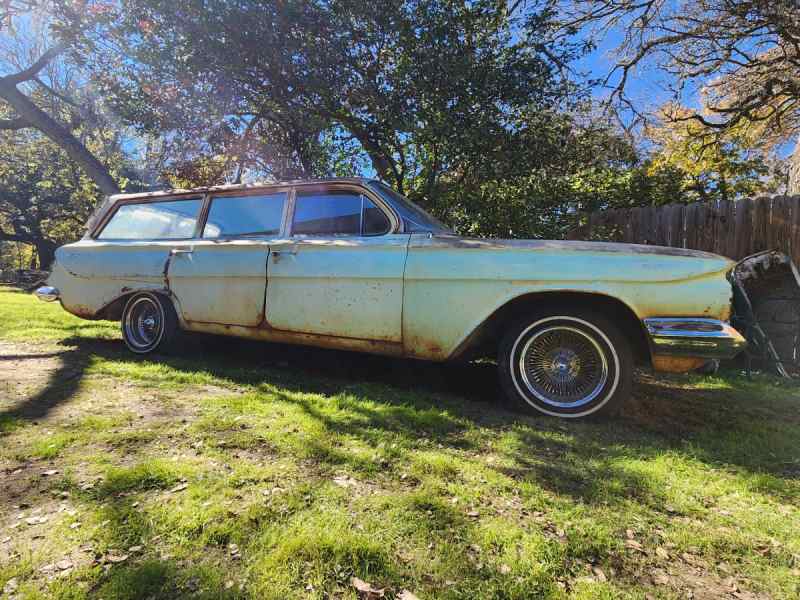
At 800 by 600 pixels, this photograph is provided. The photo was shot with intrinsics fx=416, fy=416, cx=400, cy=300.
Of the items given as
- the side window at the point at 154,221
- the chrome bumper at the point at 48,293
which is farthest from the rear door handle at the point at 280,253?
the chrome bumper at the point at 48,293

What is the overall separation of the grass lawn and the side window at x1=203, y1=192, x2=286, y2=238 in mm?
1519

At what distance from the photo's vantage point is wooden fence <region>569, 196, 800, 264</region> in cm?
464

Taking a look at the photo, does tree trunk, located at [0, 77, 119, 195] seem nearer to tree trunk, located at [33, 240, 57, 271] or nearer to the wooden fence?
the wooden fence

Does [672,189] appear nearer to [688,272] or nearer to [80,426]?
[688,272]

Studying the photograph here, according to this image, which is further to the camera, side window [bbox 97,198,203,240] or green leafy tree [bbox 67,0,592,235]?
green leafy tree [bbox 67,0,592,235]

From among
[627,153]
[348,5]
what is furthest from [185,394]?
[627,153]

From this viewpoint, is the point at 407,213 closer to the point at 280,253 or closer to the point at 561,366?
the point at 280,253

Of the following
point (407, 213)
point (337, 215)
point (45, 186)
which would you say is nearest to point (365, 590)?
point (407, 213)

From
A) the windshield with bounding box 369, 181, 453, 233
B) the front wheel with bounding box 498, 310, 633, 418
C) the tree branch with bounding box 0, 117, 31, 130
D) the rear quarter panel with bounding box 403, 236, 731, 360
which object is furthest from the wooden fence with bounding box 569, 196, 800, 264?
the tree branch with bounding box 0, 117, 31, 130

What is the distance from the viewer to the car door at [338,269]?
130 inches

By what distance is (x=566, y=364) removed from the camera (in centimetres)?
298

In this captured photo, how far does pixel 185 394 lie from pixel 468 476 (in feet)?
7.38

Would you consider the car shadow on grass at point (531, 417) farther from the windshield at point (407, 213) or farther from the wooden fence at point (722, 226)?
the wooden fence at point (722, 226)

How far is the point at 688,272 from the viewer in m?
2.72
